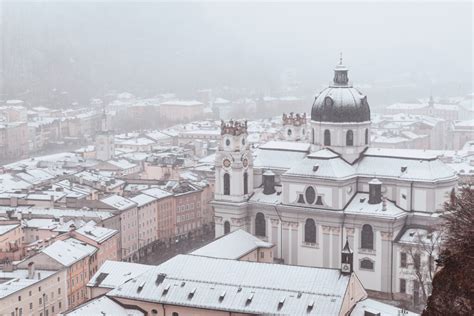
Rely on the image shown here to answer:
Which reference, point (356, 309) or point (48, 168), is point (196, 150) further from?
point (356, 309)

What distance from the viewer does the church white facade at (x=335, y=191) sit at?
4575 centimetres

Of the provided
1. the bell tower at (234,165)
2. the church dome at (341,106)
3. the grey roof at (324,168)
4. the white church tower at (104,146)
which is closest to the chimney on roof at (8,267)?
the bell tower at (234,165)

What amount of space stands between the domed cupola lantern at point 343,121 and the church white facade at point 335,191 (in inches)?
2.0

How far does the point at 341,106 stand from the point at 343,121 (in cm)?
79

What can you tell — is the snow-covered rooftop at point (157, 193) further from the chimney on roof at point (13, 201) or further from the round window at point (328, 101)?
the round window at point (328, 101)

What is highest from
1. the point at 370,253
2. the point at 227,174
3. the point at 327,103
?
the point at 327,103

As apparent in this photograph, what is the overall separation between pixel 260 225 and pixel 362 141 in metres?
7.01

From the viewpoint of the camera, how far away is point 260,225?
50.4 m

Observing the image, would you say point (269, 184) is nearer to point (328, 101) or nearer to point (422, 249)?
point (328, 101)

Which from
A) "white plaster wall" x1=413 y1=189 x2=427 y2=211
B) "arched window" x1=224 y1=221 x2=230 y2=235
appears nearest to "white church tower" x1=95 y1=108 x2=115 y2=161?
"arched window" x1=224 y1=221 x2=230 y2=235

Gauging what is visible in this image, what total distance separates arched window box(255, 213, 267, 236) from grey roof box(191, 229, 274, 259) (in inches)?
120

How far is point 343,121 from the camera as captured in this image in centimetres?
4925

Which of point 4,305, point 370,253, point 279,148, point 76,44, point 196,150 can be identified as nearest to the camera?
point 4,305

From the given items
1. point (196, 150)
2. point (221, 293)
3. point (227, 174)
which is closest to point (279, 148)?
point (227, 174)
